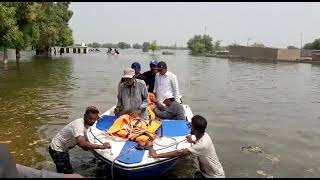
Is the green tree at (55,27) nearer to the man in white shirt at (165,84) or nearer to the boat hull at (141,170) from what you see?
the man in white shirt at (165,84)

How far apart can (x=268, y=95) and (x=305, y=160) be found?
13611mm

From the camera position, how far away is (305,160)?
33.1 ft

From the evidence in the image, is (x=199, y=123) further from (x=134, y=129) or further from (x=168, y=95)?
(x=168, y=95)

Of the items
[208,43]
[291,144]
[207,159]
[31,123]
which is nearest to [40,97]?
[31,123]

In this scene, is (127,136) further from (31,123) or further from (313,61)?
(313,61)

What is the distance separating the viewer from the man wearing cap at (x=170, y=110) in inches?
372

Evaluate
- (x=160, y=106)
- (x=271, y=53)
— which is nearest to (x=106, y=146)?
(x=160, y=106)

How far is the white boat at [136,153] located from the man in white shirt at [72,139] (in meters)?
0.29

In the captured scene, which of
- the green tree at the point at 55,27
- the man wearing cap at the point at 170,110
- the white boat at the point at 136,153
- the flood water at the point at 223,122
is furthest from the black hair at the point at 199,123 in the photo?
the green tree at the point at 55,27

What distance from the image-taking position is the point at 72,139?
23.9ft

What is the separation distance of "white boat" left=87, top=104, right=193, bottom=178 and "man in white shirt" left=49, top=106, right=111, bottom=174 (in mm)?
287

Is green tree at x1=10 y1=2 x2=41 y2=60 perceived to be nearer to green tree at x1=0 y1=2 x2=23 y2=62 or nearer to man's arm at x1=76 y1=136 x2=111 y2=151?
green tree at x1=0 y1=2 x2=23 y2=62

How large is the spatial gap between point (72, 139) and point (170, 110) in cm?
294

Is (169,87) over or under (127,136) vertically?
over
